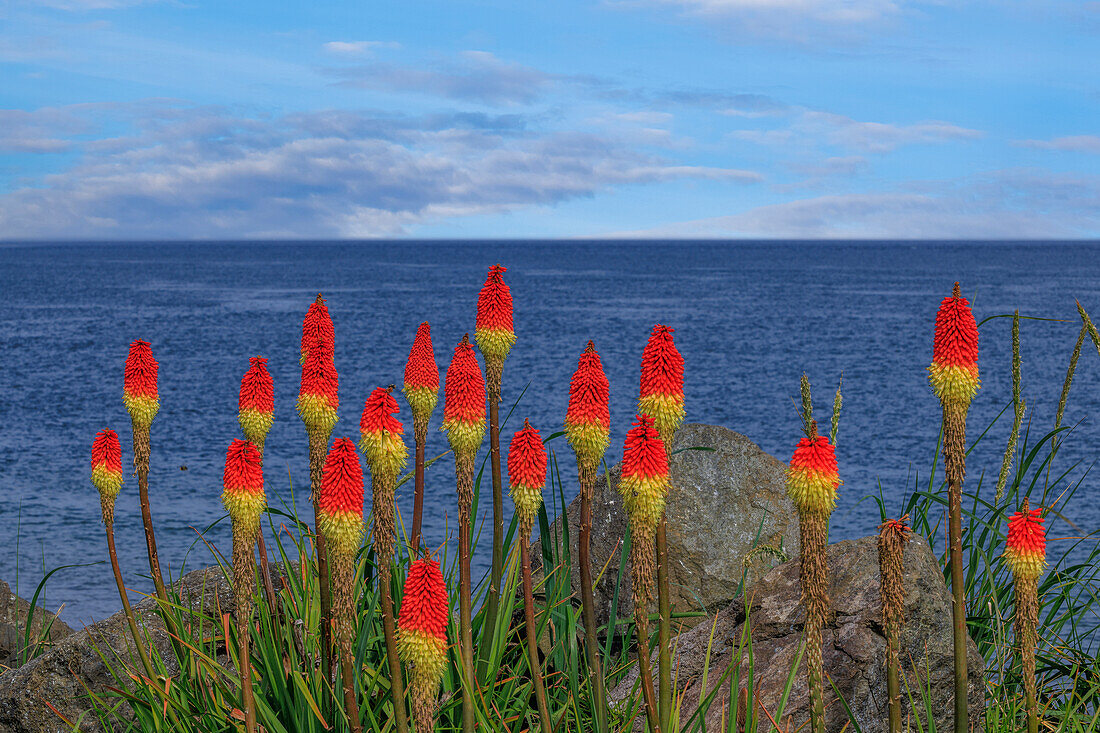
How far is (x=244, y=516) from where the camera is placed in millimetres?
4043

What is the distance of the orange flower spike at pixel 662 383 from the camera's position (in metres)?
3.95

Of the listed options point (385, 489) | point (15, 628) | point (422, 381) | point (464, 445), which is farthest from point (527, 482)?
point (15, 628)

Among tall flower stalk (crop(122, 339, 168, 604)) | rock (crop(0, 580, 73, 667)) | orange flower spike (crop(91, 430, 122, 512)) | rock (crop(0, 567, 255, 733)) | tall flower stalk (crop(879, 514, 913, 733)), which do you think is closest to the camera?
tall flower stalk (crop(879, 514, 913, 733))

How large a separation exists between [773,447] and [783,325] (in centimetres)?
5461

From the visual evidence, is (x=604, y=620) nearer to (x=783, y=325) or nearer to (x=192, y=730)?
(x=192, y=730)

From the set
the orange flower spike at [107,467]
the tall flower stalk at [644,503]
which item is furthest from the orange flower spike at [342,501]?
the orange flower spike at [107,467]

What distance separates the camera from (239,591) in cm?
408

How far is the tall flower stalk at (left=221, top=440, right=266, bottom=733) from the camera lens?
406 centimetres

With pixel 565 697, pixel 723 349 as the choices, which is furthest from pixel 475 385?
pixel 723 349

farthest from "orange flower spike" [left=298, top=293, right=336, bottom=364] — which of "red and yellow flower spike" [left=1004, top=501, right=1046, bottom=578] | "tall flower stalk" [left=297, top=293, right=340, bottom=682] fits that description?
"red and yellow flower spike" [left=1004, top=501, right=1046, bottom=578]

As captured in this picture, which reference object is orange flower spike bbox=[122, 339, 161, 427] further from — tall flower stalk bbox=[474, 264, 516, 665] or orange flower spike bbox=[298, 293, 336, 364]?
tall flower stalk bbox=[474, 264, 516, 665]

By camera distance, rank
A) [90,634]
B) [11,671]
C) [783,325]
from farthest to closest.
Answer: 1. [783,325]
2. [11,671]
3. [90,634]

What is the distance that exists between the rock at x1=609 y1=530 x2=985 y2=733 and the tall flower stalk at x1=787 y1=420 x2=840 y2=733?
6.39 ft

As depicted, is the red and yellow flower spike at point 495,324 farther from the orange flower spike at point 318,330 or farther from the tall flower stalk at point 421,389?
the orange flower spike at point 318,330
